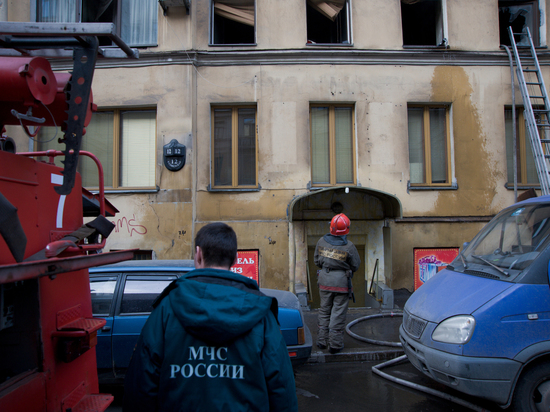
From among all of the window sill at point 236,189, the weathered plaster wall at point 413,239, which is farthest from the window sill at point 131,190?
the weathered plaster wall at point 413,239

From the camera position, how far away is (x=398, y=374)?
4.98 m

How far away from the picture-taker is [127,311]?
4.23 m

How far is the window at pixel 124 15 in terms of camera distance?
9109mm

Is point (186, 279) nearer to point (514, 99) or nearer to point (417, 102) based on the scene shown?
point (417, 102)

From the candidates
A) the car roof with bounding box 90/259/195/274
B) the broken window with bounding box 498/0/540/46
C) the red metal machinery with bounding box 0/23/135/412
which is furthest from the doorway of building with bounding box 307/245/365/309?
the broken window with bounding box 498/0/540/46

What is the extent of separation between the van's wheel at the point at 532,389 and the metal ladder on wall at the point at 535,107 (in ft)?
17.9

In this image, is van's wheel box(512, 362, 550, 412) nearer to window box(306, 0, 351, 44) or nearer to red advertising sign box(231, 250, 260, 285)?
red advertising sign box(231, 250, 260, 285)

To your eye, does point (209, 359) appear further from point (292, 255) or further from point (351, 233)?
point (351, 233)

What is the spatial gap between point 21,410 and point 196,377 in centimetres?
143

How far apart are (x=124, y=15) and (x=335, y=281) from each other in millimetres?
8459

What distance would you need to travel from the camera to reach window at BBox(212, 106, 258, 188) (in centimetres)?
912

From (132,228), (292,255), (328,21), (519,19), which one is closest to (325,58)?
(328,21)

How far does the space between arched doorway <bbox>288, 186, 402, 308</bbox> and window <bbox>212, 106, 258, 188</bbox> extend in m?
1.61

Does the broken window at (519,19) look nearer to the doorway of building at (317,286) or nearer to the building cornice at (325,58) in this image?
the building cornice at (325,58)
